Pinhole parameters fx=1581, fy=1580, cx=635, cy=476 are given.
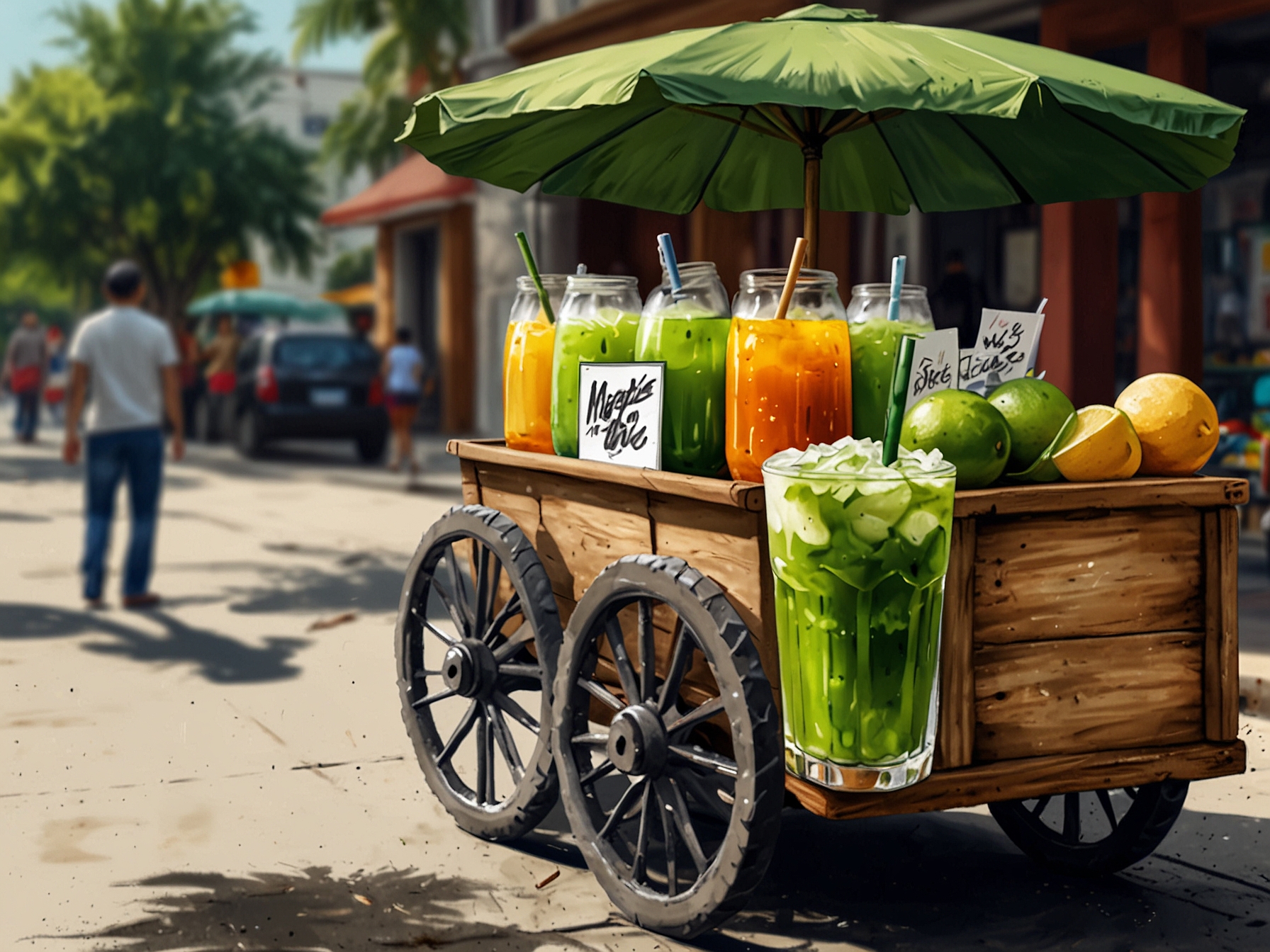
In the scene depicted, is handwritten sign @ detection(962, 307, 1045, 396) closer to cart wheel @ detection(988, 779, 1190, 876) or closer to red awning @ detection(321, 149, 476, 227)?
cart wheel @ detection(988, 779, 1190, 876)

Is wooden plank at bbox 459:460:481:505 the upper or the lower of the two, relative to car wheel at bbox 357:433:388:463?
upper

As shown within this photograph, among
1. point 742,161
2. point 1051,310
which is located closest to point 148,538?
point 742,161

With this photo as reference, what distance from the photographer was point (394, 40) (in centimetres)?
1766

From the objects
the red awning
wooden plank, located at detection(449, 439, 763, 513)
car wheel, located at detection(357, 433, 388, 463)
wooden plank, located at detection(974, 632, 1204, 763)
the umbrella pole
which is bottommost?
car wheel, located at detection(357, 433, 388, 463)

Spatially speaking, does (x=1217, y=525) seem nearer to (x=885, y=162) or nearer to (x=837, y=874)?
(x=837, y=874)

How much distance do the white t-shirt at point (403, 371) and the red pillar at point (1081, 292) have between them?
305 inches

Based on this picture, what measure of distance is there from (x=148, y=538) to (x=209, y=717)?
298 centimetres

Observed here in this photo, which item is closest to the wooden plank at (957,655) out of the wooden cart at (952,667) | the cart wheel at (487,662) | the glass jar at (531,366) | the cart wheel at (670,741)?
the wooden cart at (952,667)

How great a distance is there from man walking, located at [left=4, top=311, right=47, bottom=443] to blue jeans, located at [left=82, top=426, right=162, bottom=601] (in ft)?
56.6

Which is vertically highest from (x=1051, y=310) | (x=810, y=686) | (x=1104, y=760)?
(x=1051, y=310)

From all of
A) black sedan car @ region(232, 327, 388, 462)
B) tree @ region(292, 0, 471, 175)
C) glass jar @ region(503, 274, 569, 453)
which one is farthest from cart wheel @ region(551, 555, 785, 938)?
black sedan car @ region(232, 327, 388, 462)

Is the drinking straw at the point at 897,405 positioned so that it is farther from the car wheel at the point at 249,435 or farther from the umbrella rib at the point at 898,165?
the car wheel at the point at 249,435

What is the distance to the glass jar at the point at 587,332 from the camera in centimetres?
420

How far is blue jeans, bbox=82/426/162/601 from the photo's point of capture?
890 centimetres
